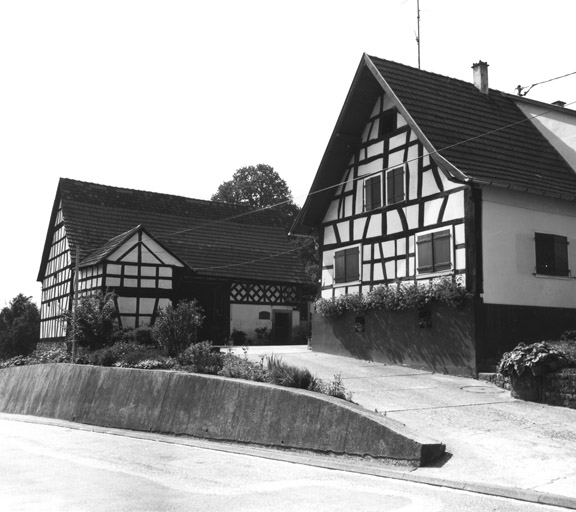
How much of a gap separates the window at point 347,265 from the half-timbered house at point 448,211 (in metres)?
0.05

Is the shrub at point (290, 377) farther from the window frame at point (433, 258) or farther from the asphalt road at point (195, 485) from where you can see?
the window frame at point (433, 258)

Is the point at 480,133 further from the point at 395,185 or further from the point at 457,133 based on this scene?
the point at 395,185

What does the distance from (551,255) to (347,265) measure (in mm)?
6193

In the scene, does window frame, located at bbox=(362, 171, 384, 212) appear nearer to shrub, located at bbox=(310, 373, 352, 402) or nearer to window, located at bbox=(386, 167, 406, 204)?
window, located at bbox=(386, 167, 406, 204)

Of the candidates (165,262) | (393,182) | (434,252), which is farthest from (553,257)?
(165,262)

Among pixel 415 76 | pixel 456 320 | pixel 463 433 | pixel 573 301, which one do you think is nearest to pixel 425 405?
pixel 463 433

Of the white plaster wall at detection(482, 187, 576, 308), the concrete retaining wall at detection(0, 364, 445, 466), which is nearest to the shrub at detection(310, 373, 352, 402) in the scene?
the concrete retaining wall at detection(0, 364, 445, 466)

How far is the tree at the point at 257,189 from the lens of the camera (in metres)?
59.1

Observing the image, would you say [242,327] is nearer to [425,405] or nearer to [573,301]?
[573,301]

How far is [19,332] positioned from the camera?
4550 cm

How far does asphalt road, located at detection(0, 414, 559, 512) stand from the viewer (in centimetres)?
683

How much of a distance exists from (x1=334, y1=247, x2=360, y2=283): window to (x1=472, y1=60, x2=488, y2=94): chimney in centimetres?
674

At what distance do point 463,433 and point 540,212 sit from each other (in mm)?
9709

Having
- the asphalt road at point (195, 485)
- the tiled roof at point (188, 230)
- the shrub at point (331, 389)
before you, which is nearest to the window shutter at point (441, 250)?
the shrub at point (331, 389)
